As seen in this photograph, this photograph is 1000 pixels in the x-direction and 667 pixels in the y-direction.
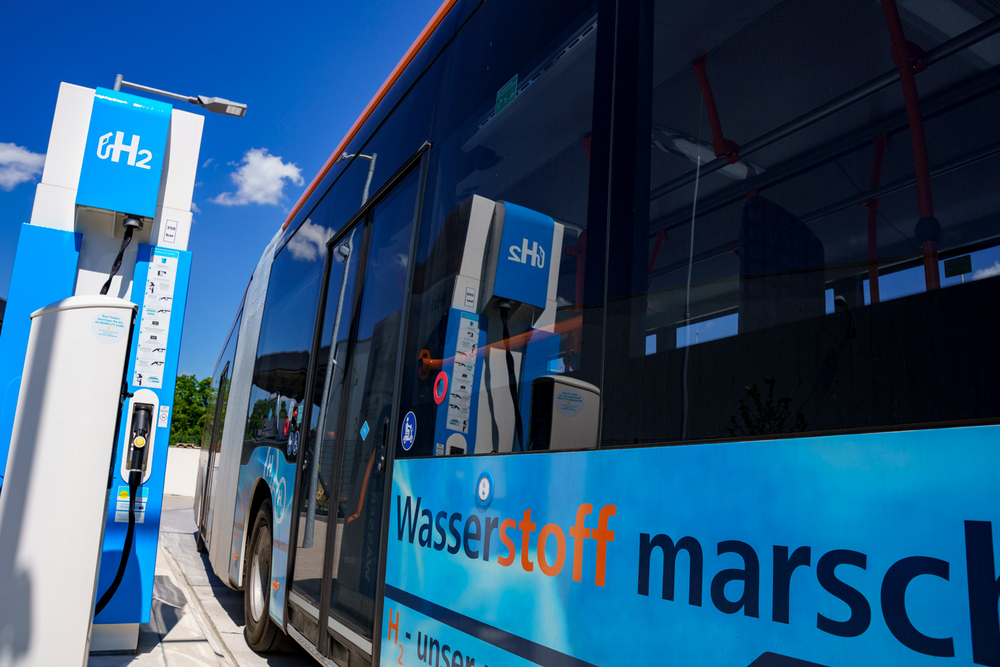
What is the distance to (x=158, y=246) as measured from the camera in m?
5.64

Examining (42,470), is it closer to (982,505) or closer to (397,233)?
(397,233)

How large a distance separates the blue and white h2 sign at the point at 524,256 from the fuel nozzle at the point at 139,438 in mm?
3042

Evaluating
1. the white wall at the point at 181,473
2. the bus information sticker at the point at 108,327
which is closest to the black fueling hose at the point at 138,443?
the bus information sticker at the point at 108,327

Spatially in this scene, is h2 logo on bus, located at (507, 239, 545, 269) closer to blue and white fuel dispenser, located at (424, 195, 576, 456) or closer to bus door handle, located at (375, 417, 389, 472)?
blue and white fuel dispenser, located at (424, 195, 576, 456)

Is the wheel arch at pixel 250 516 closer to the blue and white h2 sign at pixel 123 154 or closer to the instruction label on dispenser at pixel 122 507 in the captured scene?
the instruction label on dispenser at pixel 122 507

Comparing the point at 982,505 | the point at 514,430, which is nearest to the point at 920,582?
the point at 982,505

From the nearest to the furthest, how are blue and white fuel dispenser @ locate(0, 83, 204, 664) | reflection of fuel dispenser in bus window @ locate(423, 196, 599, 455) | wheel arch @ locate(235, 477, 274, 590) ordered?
reflection of fuel dispenser in bus window @ locate(423, 196, 599, 455) → blue and white fuel dispenser @ locate(0, 83, 204, 664) → wheel arch @ locate(235, 477, 274, 590)

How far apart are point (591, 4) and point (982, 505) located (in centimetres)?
189

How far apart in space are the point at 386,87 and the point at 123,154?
90.2 inches

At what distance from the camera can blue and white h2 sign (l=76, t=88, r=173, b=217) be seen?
5293 millimetres

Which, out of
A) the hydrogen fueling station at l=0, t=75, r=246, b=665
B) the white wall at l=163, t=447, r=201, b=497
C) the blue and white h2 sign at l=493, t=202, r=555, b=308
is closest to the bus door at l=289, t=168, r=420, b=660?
the blue and white h2 sign at l=493, t=202, r=555, b=308

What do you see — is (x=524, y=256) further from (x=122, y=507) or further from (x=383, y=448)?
(x=122, y=507)

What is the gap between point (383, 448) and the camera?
10.9 ft

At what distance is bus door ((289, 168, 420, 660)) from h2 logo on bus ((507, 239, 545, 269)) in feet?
3.27
